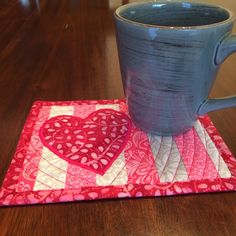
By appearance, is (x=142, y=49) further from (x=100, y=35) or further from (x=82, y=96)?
(x=100, y=35)

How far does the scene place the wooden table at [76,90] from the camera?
25 centimetres

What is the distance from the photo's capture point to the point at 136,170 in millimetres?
304

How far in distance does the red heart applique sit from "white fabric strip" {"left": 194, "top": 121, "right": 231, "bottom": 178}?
92 mm

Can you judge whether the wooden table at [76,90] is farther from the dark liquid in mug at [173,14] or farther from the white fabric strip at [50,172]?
the dark liquid in mug at [173,14]

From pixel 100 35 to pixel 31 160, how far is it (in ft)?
1.45

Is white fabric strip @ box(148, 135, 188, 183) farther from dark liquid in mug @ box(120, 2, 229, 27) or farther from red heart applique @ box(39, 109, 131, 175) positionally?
dark liquid in mug @ box(120, 2, 229, 27)

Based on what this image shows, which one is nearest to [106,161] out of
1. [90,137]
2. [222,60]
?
[90,137]

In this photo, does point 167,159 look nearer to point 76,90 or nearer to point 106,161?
point 106,161

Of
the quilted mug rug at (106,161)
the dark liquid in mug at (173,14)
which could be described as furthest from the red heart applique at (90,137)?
the dark liquid in mug at (173,14)

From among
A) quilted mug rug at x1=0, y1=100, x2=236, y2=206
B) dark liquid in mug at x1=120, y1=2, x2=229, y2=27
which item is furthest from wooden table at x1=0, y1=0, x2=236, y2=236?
dark liquid in mug at x1=120, y1=2, x2=229, y2=27

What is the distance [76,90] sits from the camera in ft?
1.53

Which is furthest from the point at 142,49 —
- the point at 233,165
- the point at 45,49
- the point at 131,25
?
the point at 45,49

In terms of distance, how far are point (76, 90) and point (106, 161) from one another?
0.61 feet

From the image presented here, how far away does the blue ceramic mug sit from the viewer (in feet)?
0.93
